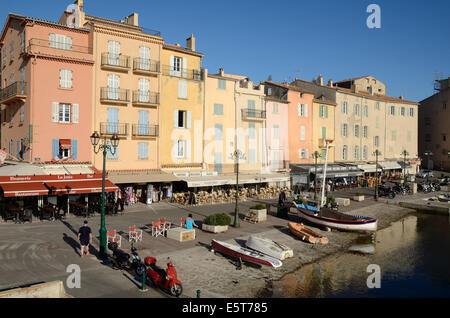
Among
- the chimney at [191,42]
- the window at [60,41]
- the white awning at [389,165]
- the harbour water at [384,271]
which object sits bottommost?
the harbour water at [384,271]

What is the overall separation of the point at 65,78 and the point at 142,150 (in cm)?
791

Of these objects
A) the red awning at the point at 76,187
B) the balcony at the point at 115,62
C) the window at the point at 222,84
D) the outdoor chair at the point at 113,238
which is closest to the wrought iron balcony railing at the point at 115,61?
the balcony at the point at 115,62

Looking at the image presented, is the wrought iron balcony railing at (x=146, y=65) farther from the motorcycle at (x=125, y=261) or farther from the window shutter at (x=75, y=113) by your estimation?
the motorcycle at (x=125, y=261)

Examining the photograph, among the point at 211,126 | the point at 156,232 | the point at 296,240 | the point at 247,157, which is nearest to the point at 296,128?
Result: the point at 247,157

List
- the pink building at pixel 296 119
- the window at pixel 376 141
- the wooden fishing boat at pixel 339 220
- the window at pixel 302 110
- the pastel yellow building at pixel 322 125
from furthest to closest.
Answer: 1. the window at pixel 376 141
2. the pastel yellow building at pixel 322 125
3. the window at pixel 302 110
4. the pink building at pixel 296 119
5. the wooden fishing boat at pixel 339 220

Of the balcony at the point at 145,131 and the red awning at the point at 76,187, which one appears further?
the balcony at the point at 145,131

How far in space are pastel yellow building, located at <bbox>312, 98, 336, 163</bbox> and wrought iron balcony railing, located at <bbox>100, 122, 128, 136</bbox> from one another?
24.9m

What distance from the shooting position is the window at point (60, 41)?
28755 millimetres

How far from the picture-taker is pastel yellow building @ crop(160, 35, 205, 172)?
33.7m

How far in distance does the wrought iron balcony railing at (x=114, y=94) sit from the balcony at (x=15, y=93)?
5295 mm

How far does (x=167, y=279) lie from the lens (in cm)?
1338

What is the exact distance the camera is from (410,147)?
63.6m

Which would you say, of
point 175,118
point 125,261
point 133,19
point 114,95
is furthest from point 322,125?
point 125,261
